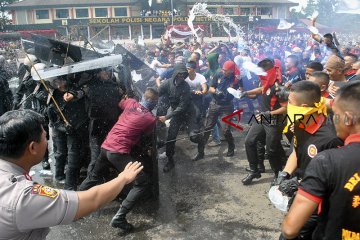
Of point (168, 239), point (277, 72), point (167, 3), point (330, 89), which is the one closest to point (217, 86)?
point (277, 72)

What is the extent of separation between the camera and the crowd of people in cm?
176

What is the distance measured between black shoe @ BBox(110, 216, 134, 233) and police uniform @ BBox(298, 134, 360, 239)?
2613 millimetres

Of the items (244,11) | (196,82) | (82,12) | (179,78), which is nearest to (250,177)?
(179,78)

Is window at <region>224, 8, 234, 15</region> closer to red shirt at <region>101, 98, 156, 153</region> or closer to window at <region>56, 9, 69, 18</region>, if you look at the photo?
window at <region>56, 9, 69, 18</region>

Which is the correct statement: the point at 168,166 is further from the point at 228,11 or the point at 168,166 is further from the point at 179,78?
the point at 228,11

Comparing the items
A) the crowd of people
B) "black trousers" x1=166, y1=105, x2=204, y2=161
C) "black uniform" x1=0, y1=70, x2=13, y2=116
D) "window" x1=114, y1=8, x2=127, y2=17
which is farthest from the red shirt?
"window" x1=114, y1=8, x2=127, y2=17

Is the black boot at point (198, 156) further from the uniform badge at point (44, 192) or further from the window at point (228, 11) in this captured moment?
the window at point (228, 11)

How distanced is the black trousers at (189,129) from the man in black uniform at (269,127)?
125 cm

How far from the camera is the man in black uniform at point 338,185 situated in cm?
173

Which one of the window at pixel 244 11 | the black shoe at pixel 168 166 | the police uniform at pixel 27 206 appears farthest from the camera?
the window at pixel 244 11

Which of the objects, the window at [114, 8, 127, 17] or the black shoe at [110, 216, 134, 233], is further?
the window at [114, 8, 127, 17]

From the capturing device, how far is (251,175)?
518 cm

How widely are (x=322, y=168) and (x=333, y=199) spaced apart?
180 mm

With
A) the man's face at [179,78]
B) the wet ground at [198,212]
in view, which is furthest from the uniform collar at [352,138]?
the man's face at [179,78]
